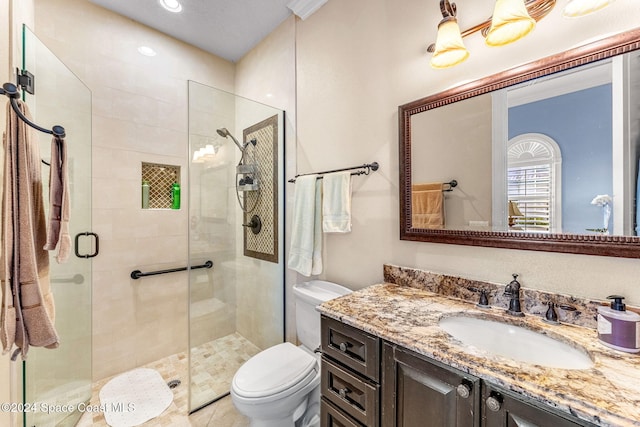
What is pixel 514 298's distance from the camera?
1006 mm

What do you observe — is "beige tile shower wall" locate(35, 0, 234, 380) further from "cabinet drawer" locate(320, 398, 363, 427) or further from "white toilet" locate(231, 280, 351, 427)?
"cabinet drawer" locate(320, 398, 363, 427)

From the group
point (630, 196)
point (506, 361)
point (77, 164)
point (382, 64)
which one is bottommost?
point (506, 361)

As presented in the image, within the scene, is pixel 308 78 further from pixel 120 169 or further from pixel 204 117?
pixel 120 169

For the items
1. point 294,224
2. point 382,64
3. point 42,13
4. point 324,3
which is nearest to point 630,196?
point 382,64

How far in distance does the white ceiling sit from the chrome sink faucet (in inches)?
88.4

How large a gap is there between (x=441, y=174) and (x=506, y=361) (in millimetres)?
845

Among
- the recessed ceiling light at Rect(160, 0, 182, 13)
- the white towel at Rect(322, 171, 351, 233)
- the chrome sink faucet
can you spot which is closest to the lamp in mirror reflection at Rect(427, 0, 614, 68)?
the white towel at Rect(322, 171, 351, 233)

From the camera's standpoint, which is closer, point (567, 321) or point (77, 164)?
point (567, 321)

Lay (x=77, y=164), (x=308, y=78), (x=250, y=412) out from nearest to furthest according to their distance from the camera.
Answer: (x=250, y=412), (x=77, y=164), (x=308, y=78)

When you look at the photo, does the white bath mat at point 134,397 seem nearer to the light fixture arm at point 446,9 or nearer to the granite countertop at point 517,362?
the granite countertop at point 517,362

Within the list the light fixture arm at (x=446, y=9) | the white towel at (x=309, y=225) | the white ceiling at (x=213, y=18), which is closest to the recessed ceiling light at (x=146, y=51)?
the white ceiling at (x=213, y=18)

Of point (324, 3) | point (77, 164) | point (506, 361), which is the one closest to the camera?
point (506, 361)

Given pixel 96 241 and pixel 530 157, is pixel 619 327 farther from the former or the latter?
pixel 96 241

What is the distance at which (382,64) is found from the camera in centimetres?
150
